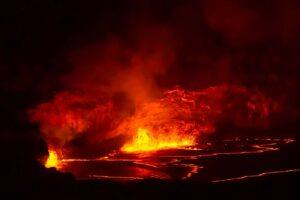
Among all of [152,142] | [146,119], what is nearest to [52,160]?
[152,142]

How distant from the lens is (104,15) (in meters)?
13.3

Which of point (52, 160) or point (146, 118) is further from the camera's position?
point (146, 118)

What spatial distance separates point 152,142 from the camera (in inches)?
449

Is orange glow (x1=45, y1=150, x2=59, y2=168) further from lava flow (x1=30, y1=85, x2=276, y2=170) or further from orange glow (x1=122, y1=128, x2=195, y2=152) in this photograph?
orange glow (x1=122, y1=128, x2=195, y2=152)

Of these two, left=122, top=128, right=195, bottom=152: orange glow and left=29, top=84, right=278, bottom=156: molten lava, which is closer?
left=29, top=84, right=278, bottom=156: molten lava

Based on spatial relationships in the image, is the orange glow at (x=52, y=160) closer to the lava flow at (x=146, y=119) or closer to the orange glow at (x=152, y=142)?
the lava flow at (x=146, y=119)

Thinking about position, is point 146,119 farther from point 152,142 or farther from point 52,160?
point 52,160

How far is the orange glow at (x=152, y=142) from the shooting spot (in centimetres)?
1123

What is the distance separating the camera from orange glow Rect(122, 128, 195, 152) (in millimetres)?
11234

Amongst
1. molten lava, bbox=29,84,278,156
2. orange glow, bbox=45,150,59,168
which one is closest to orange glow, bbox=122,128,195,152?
molten lava, bbox=29,84,278,156

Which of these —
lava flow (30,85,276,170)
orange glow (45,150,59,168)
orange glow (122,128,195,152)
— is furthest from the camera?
orange glow (122,128,195,152)

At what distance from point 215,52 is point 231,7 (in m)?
1.95

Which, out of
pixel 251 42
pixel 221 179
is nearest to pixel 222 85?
pixel 251 42

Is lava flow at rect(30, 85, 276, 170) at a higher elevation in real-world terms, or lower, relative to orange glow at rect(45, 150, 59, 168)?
higher
